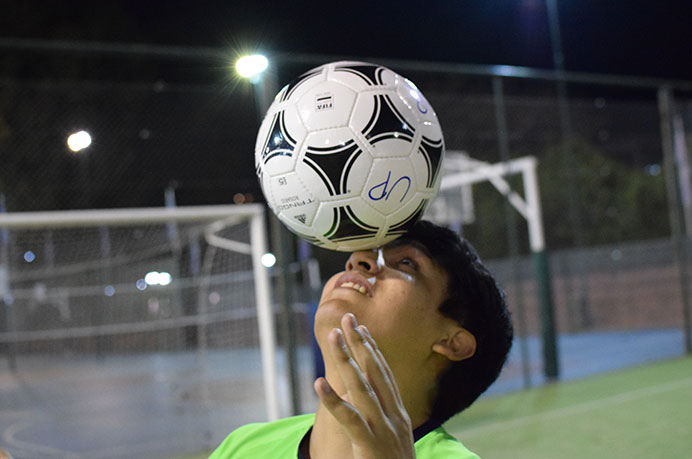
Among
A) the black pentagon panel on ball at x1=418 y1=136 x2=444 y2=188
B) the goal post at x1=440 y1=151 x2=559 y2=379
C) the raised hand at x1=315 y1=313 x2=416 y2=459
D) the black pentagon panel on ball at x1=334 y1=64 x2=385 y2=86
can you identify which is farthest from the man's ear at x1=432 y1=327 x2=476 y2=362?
the goal post at x1=440 y1=151 x2=559 y2=379

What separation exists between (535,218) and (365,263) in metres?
5.34

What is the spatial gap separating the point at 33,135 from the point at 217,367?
15.6 feet

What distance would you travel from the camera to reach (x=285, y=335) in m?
4.78

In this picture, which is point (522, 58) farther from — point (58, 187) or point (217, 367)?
point (58, 187)

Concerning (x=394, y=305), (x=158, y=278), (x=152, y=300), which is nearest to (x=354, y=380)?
(x=394, y=305)

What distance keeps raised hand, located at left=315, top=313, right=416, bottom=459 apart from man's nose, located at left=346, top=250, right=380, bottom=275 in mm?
577

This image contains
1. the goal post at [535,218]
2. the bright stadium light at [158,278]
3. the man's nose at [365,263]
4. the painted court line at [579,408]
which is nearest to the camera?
the man's nose at [365,263]

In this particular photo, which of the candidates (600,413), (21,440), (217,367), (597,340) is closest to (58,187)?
(21,440)

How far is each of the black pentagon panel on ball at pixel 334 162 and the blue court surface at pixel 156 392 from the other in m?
3.77

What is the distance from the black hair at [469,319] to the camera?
1.73m

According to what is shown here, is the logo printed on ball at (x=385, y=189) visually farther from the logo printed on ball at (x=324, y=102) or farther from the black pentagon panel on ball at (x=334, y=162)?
the logo printed on ball at (x=324, y=102)

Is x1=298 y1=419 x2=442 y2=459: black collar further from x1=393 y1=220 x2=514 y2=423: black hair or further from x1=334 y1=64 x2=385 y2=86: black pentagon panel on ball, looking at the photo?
x1=334 y1=64 x2=385 y2=86: black pentagon panel on ball

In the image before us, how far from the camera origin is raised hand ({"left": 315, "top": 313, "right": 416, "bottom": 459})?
1.03 metres

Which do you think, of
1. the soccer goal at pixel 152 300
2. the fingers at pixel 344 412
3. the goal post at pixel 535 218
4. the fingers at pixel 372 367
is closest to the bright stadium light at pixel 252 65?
the soccer goal at pixel 152 300
